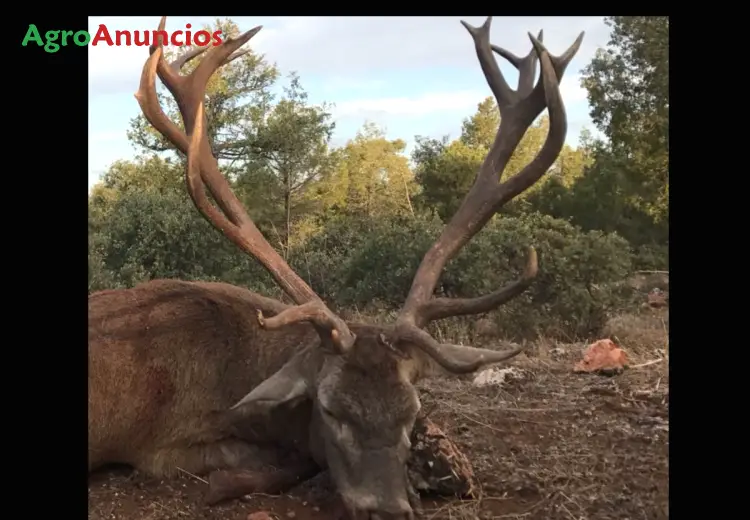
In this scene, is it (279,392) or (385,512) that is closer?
(385,512)

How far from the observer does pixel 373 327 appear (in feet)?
14.0

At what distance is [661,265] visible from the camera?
56.1 feet

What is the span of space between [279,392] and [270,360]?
547mm

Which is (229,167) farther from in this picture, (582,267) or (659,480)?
(659,480)

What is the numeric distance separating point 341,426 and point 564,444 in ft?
5.93

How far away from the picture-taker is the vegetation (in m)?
9.53

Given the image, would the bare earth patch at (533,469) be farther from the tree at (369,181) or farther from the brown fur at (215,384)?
the tree at (369,181)

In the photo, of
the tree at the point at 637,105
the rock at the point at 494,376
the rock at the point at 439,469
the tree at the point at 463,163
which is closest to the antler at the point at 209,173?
the rock at the point at 439,469

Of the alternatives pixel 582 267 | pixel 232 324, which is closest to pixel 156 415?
pixel 232 324

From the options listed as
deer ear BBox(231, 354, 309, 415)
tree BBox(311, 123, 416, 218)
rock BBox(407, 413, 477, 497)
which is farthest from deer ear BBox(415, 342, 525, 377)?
tree BBox(311, 123, 416, 218)

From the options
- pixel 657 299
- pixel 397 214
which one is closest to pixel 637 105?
pixel 657 299

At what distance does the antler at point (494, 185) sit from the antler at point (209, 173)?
1.79ft

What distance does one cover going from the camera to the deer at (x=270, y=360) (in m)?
3.67

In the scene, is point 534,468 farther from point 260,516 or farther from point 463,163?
point 463,163
